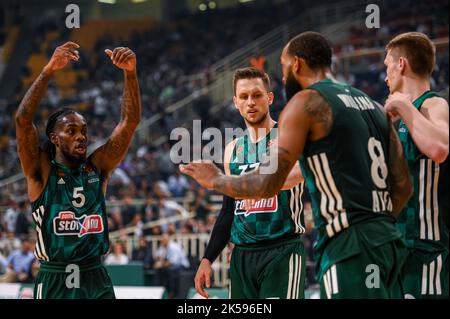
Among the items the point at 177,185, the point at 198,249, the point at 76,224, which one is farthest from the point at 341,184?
the point at 177,185

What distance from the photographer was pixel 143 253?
14.4m

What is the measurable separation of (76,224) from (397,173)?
2465 millimetres

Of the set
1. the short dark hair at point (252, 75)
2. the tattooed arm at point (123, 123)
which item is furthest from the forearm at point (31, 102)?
the short dark hair at point (252, 75)

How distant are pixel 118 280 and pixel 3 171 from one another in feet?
37.2

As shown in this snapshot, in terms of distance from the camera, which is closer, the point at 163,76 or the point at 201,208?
the point at 201,208

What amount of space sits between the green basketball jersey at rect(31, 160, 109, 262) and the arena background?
13.6 ft

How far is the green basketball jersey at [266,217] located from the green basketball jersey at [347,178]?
5.39 ft

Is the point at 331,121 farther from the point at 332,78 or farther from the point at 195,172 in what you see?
Answer: the point at 195,172

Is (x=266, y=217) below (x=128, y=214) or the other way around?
below

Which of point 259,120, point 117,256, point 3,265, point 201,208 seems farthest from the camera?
point 201,208

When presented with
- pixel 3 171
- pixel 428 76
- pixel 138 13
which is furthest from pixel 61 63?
pixel 138 13

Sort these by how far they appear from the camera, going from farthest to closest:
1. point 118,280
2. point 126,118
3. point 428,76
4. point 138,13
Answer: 1. point 138,13
2. point 118,280
3. point 126,118
4. point 428,76

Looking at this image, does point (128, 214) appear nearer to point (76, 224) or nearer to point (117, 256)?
point (117, 256)
